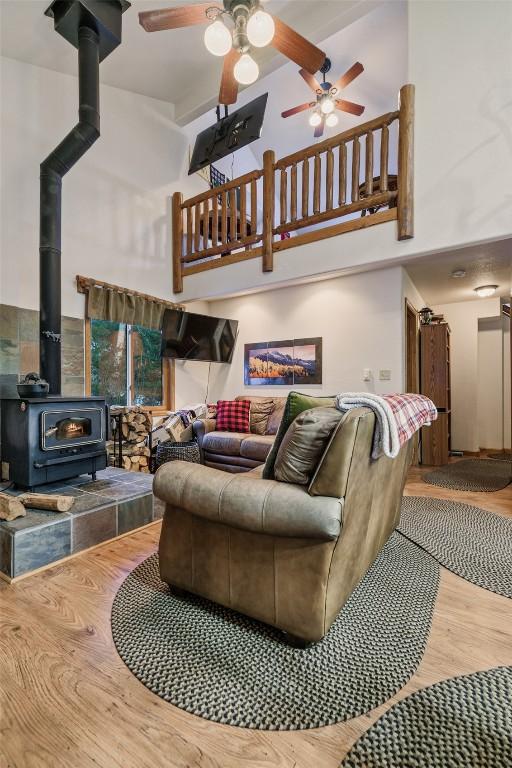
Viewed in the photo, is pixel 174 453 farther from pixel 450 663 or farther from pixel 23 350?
pixel 450 663

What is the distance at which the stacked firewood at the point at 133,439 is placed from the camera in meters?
3.82

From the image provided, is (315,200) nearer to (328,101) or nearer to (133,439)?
(328,101)

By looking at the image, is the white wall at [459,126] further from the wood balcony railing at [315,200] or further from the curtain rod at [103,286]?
the curtain rod at [103,286]

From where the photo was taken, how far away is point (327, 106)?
417cm

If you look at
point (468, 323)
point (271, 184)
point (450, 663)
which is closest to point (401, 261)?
point (271, 184)

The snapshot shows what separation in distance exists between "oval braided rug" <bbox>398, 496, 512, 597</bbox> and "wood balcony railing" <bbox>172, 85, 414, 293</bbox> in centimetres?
243

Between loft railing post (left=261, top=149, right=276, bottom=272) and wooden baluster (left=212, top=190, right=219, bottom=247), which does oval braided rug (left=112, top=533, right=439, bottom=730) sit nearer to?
loft railing post (left=261, top=149, right=276, bottom=272)

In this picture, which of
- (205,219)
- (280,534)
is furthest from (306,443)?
(205,219)

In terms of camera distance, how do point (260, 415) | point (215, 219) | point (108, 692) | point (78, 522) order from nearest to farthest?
1. point (108, 692)
2. point (78, 522)
3. point (260, 415)
4. point (215, 219)

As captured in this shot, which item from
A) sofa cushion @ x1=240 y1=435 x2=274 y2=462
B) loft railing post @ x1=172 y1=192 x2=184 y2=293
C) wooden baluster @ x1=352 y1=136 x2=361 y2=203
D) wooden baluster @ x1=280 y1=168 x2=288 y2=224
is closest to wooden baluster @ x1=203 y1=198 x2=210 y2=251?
loft railing post @ x1=172 y1=192 x2=184 y2=293

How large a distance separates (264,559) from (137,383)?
3583mm

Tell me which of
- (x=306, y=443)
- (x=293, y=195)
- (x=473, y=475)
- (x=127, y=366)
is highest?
(x=293, y=195)

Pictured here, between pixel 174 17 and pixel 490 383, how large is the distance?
241 inches

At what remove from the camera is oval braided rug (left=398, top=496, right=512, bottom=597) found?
1.94 meters
